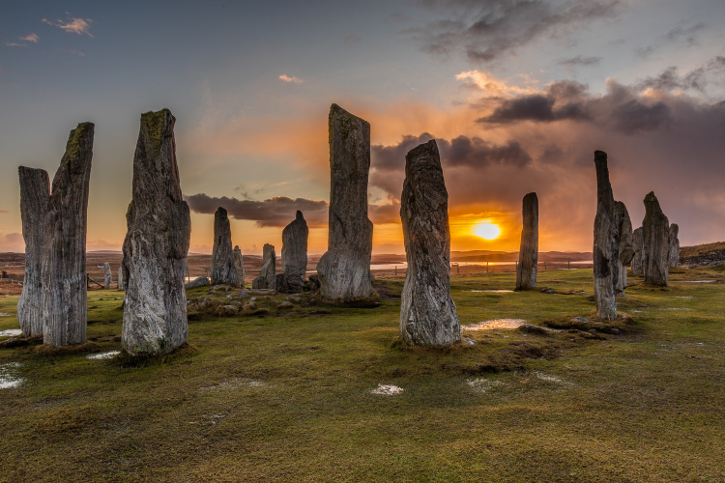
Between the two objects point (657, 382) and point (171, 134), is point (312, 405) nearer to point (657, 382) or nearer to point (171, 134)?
point (657, 382)

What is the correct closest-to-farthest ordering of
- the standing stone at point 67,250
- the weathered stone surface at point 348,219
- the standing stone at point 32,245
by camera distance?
1. the standing stone at point 67,250
2. the standing stone at point 32,245
3. the weathered stone surface at point 348,219

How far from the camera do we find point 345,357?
696 cm

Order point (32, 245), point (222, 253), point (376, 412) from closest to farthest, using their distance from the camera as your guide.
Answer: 1. point (376, 412)
2. point (32, 245)
3. point (222, 253)

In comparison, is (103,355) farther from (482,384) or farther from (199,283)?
(199,283)

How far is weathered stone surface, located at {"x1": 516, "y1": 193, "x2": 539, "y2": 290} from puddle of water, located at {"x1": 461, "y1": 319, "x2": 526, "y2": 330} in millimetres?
8433

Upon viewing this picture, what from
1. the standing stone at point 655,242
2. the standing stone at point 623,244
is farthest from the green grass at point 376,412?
the standing stone at point 655,242

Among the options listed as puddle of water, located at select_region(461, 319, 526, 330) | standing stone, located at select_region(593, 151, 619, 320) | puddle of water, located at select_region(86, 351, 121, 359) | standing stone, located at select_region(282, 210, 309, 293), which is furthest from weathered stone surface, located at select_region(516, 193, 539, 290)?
puddle of water, located at select_region(86, 351, 121, 359)

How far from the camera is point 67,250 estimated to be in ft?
24.5

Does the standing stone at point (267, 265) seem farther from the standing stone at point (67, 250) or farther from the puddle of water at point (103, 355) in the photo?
the puddle of water at point (103, 355)

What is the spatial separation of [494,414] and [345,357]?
3079 millimetres

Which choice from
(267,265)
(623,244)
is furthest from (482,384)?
(267,265)

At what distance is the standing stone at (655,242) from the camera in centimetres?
1773

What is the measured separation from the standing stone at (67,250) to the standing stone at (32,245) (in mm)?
1456

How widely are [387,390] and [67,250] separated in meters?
6.69
